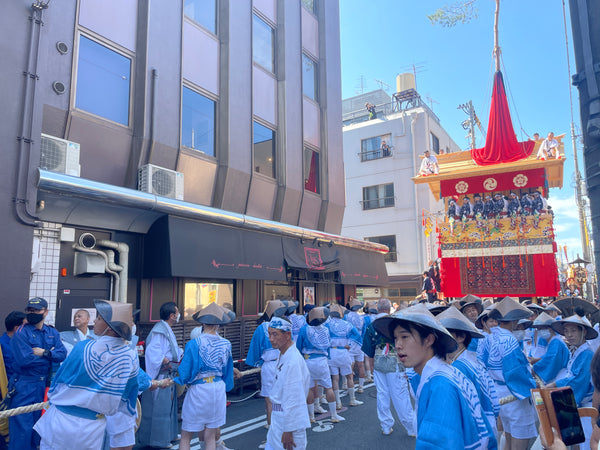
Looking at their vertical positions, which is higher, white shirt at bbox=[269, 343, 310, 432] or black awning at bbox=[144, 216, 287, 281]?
black awning at bbox=[144, 216, 287, 281]

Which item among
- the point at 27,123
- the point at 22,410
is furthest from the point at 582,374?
the point at 27,123

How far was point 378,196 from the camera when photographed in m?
28.3

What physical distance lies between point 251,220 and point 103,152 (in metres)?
3.80

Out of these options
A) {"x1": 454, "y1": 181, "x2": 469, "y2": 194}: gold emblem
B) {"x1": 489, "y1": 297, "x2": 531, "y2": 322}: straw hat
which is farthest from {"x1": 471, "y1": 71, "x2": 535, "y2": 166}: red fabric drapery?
{"x1": 489, "y1": 297, "x2": 531, "y2": 322}: straw hat

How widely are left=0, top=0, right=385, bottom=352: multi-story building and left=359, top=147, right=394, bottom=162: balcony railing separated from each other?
13480 mm

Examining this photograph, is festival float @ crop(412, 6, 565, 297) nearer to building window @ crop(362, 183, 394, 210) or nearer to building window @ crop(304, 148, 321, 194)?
building window @ crop(304, 148, 321, 194)

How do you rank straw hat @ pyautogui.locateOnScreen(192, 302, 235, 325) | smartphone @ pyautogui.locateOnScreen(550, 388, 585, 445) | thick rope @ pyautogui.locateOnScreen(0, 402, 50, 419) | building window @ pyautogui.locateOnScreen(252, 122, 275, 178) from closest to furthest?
smartphone @ pyautogui.locateOnScreen(550, 388, 585, 445) → thick rope @ pyautogui.locateOnScreen(0, 402, 50, 419) → straw hat @ pyautogui.locateOnScreen(192, 302, 235, 325) → building window @ pyautogui.locateOnScreen(252, 122, 275, 178)

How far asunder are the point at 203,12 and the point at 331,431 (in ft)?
35.7

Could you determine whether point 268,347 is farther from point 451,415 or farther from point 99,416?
point 451,415

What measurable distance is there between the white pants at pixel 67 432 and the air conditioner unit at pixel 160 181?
6005 mm

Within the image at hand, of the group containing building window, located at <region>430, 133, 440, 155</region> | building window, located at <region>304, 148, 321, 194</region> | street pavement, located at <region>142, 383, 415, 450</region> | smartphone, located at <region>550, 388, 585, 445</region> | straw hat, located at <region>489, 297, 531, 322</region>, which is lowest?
street pavement, located at <region>142, 383, 415, 450</region>

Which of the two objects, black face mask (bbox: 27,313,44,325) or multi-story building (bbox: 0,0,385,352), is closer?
black face mask (bbox: 27,313,44,325)

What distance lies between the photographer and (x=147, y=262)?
9281 millimetres

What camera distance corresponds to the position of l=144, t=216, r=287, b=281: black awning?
360 inches
